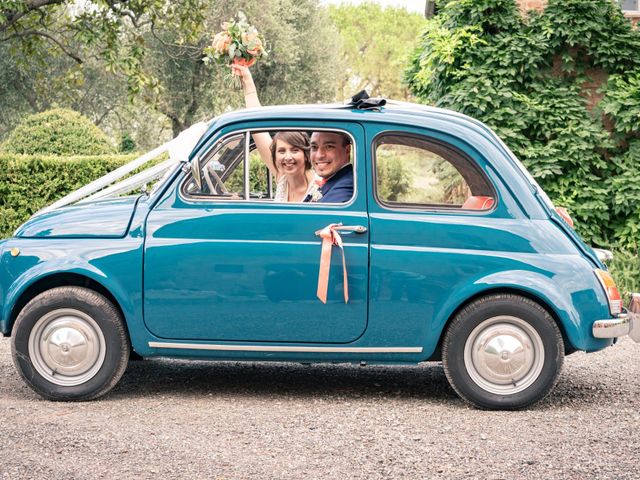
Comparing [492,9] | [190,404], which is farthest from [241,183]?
[492,9]

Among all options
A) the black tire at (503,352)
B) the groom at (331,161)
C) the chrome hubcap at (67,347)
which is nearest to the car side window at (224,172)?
the groom at (331,161)

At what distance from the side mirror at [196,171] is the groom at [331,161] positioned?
2.29 feet

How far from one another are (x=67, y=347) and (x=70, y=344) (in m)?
0.03

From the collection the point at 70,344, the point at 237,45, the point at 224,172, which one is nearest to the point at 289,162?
the point at 224,172

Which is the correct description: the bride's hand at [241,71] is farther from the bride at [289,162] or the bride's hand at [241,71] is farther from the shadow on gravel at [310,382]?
the shadow on gravel at [310,382]

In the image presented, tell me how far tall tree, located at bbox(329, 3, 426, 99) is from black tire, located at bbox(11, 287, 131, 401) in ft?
186

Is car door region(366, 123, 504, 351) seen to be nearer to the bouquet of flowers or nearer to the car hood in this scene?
the bouquet of flowers

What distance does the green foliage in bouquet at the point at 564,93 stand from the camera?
11344mm

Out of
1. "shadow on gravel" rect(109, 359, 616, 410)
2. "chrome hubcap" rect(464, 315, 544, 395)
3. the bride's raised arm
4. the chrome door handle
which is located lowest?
"shadow on gravel" rect(109, 359, 616, 410)

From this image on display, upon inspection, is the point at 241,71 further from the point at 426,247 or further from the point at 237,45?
the point at 426,247

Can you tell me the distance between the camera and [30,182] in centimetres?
1383

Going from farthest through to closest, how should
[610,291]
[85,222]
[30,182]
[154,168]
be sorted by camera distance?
[30,182], [154,168], [85,222], [610,291]

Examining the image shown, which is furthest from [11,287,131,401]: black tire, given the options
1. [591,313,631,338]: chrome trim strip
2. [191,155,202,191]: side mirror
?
[591,313,631,338]: chrome trim strip

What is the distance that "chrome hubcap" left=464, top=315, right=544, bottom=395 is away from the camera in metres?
5.82
